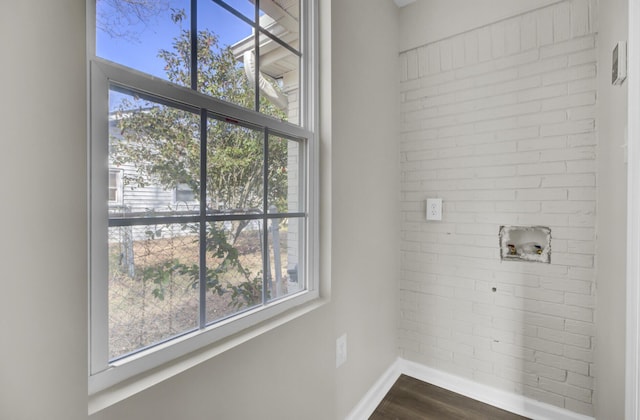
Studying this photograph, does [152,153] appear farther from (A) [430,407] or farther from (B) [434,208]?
(A) [430,407]

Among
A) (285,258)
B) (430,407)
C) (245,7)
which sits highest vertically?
(245,7)

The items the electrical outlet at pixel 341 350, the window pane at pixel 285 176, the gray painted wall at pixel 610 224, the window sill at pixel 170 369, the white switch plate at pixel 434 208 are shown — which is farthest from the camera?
the white switch plate at pixel 434 208

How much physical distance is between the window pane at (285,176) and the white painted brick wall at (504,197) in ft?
3.42

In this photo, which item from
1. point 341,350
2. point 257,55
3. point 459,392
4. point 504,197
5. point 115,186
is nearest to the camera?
point 115,186

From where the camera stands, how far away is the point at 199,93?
963 mm

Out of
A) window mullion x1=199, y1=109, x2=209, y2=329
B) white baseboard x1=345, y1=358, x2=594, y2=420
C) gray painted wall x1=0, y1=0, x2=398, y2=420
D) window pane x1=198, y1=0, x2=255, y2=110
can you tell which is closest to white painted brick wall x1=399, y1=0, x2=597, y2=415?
white baseboard x1=345, y1=358, x2=594, y2=420

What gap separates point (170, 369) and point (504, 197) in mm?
1924

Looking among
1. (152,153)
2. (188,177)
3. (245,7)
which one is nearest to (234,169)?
(188,177)

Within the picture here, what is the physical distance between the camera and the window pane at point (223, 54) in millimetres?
1010

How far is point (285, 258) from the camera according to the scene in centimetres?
136

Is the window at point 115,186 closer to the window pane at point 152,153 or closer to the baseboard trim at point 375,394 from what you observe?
the window pane at point 152,153

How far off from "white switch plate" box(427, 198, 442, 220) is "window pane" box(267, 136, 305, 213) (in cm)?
104

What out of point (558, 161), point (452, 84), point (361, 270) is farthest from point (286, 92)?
point (558, 161)

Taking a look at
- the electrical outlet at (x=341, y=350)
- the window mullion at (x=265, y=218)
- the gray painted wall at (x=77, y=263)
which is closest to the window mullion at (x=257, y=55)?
the window mullion at (x=265, y=218)
